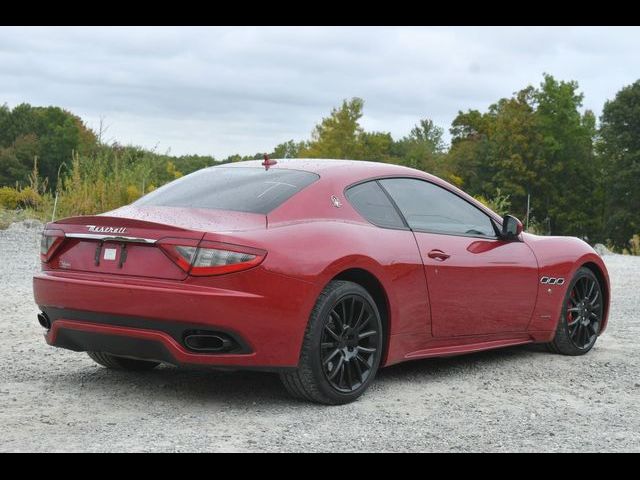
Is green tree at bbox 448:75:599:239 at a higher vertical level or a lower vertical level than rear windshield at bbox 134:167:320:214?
higher

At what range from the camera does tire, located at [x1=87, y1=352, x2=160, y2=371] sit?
248 inches

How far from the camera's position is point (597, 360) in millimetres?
7520

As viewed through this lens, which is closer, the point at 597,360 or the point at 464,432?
the point at 464,432

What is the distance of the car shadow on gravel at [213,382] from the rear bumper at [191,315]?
52 cm

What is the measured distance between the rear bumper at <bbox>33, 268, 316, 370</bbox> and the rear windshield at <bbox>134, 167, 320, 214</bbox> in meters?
0.59

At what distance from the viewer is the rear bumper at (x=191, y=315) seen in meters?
4.97

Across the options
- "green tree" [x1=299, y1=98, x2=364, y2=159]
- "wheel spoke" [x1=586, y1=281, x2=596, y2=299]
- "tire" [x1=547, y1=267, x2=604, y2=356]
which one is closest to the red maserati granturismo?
"tire" [x1=547, y1=267, x2=604, y2=356]

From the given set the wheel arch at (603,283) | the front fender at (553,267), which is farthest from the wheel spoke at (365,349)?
the wheel arch at (603,283)

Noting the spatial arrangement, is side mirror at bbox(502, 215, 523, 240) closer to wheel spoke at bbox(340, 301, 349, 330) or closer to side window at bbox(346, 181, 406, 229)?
side window at bbox(346, 181, 406, 229)

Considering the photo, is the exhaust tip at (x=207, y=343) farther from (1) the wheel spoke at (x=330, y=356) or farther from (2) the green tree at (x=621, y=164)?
(2) the green tree at (x=621, y=164)
